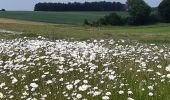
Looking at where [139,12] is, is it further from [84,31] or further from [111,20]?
[84,31]

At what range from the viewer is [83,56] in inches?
447

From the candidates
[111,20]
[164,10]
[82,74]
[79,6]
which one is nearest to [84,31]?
[111,20]

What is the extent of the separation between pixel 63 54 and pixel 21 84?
2.22 meters

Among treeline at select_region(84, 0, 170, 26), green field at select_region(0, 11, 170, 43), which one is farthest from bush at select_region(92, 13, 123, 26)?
green field at select_region(0, 11, 170, 43)

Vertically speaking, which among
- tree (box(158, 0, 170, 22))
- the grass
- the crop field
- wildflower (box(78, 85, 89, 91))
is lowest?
tree (box(158, 0, 170, 22))

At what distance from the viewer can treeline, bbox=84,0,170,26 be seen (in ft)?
239

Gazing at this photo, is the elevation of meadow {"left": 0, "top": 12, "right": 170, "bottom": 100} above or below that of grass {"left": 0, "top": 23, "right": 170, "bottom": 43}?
above

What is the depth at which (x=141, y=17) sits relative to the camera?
76.8m

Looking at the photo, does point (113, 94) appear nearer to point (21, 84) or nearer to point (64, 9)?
point (21, 84)

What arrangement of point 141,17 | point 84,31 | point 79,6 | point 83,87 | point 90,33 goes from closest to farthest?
point 83,87
point 90,33
point 84,31
point 141,17
point 79,6

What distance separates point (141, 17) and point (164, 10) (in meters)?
3.45

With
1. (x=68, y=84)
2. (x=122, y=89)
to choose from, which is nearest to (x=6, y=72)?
(x=68, y=84)

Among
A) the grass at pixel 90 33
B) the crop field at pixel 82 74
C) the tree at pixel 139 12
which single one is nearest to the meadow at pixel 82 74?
the crop field at pixel 82 74

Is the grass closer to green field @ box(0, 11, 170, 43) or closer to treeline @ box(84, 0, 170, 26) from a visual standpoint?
green field @ box(0, 11, 170, 43)
